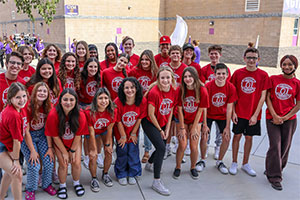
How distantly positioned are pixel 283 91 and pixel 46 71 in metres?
3.31

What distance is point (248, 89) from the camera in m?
4.05

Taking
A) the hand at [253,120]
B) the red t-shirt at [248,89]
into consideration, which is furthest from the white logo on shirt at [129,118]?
the hand at [253,120]

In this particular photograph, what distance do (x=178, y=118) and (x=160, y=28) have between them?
819 inches

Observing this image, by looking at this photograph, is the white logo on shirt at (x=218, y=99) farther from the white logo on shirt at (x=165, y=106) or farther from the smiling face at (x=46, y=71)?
the smiling face at (x=46, y=71)

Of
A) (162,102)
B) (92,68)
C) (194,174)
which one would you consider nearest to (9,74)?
(92,68)

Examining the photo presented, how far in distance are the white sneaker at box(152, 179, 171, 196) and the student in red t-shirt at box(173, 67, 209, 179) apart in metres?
0.42

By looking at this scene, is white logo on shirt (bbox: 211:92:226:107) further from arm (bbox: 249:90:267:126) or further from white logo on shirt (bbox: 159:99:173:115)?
white logo on shirt (bbox: 159:99:173:115)

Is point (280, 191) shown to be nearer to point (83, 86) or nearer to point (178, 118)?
point (178, 118)

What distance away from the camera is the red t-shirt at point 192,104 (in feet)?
12.7

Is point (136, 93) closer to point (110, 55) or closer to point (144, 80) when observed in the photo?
point (144, 80)

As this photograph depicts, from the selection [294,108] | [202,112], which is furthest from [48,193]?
[294,108]

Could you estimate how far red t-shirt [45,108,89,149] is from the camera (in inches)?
130

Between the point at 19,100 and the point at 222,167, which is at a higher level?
the point at 19,100

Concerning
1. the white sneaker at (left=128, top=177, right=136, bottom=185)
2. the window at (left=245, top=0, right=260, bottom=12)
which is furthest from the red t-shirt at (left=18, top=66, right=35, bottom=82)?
the window at (left=245, top=0, right=260, bottom=12)
